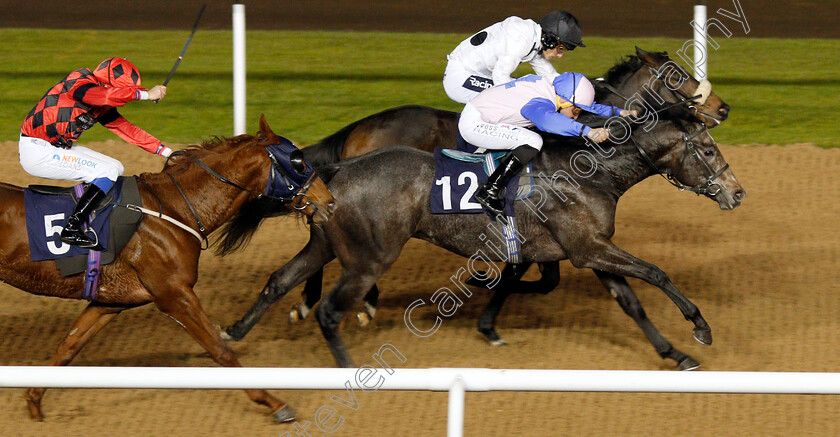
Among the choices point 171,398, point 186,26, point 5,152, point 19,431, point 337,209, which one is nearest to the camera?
point 19,431

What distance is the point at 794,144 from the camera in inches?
370

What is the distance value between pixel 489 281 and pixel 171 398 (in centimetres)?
229

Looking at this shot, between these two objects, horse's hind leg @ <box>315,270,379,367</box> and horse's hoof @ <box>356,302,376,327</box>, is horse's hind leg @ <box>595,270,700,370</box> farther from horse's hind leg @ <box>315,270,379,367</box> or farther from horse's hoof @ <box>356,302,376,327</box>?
horse's hoof @ <box>356,302,376,327</box>

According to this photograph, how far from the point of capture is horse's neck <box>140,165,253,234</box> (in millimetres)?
4898

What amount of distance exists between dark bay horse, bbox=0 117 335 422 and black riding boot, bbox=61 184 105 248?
172 millimetres

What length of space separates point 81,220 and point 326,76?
742 cm

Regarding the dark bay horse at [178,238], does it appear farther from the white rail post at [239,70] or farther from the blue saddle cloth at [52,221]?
the white rail post at [239,70]

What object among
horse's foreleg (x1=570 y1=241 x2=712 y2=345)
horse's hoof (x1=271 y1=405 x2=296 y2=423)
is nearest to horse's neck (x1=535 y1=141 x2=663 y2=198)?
horse's foreleg (x1=570 y1=241 x2=712 y2=345)

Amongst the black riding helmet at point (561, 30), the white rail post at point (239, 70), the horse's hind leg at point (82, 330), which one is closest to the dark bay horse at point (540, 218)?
the black riding helmet at point (561, 30)

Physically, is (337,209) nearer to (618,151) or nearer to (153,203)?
(153,203)

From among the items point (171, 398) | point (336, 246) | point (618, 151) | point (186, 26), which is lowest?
point (186, 26)

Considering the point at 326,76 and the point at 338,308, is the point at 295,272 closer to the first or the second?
the point at 338,308

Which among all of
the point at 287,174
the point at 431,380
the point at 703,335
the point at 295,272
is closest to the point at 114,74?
the point at 287,174

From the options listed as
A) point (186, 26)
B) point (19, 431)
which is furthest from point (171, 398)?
point (186, 26)
